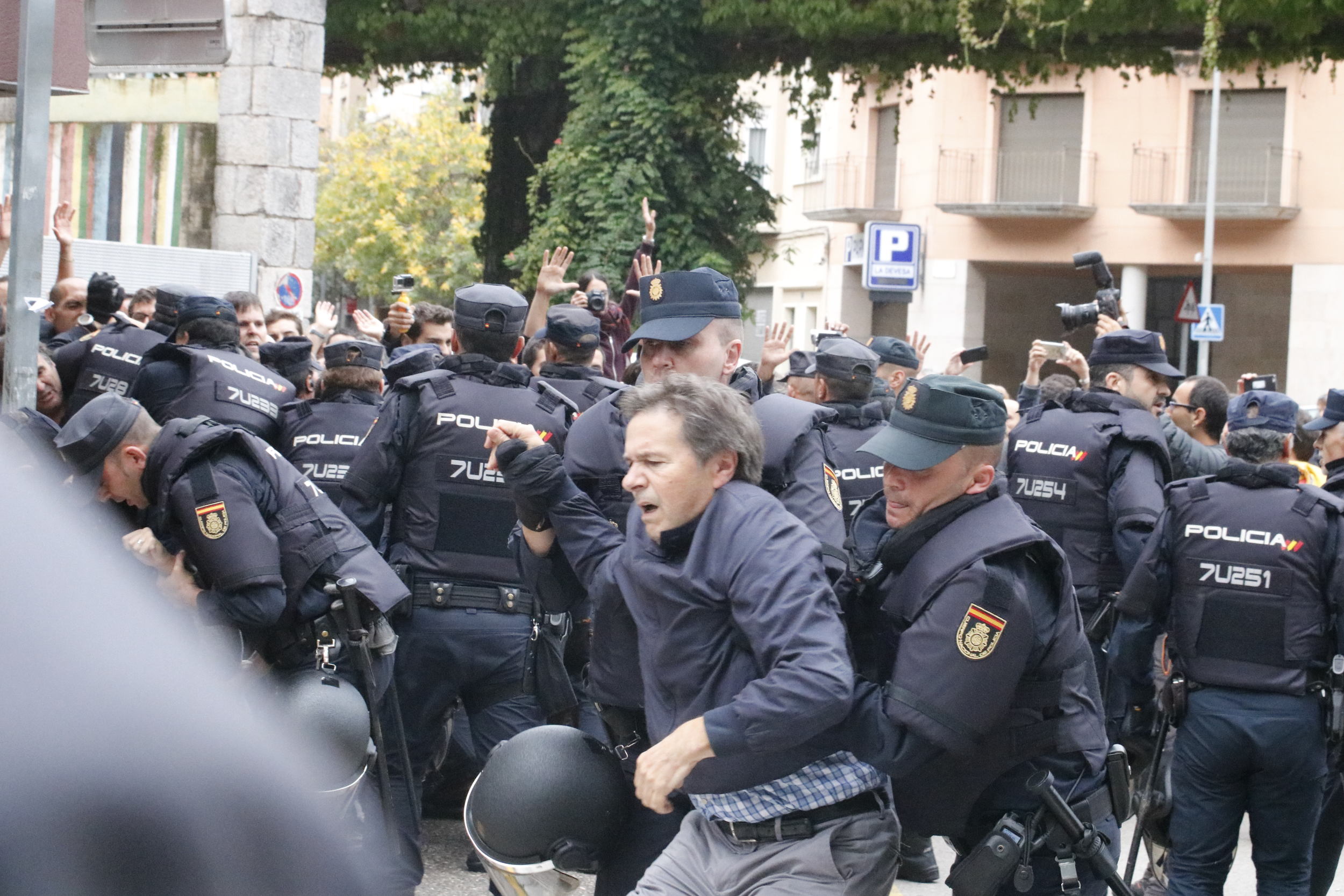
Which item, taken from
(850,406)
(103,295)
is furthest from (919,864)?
(103,295)

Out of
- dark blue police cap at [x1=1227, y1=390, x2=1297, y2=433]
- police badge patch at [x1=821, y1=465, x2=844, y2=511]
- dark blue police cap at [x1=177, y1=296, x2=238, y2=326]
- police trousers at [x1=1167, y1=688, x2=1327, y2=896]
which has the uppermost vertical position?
dark blue police cap at [x1=177, y1=296, x2=238, y2=326]

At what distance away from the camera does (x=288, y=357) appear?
23.9 feet

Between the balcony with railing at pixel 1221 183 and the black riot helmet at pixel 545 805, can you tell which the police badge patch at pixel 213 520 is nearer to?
the black riot helmet at pixel 545 805

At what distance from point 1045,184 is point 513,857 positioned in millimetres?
33629

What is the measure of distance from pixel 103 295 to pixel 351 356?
2.49m

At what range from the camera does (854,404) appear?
6750mm

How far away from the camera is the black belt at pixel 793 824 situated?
333cm

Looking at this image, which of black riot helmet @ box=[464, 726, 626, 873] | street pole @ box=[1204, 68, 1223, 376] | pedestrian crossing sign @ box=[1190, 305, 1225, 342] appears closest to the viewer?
black riot helmet @ box=[464, 726, 626, 873]

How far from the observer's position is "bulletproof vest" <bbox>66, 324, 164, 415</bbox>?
279 inches

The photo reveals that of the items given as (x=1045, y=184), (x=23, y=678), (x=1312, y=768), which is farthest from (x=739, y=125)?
(x=1045, y=184)

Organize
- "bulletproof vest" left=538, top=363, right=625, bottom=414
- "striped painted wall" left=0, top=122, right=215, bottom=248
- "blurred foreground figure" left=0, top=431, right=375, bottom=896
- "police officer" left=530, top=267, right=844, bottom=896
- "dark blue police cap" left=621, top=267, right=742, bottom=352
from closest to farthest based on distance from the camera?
"blurred foreground figure" left=0, top=431, right=375, bottom=896, "police officer" left=530, top=267, right=844, bottom=896, "dark blue police cap" left=621, top=267, right=742, bottom=352, "bulletproof vest" left=538, top=363, right=625, bottom=414, "striped painted wall" left=0, top=122, right=215, bottom=248

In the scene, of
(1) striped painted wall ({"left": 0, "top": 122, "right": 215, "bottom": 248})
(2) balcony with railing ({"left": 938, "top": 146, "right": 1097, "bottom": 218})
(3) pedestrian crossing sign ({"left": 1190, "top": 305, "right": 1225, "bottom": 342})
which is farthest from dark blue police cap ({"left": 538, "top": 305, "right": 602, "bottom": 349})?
(2) balcony with railing ({"left": 938, "top": 146, "right": 1097, "bottom": 218})

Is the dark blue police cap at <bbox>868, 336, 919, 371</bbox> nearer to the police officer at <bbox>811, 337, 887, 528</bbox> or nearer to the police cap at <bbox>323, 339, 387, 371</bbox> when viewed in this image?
the police officer at <bbox>811, 337, 887, 528</bbox>

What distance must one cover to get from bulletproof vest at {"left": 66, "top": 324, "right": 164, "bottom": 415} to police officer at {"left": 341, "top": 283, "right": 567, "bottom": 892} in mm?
2031
